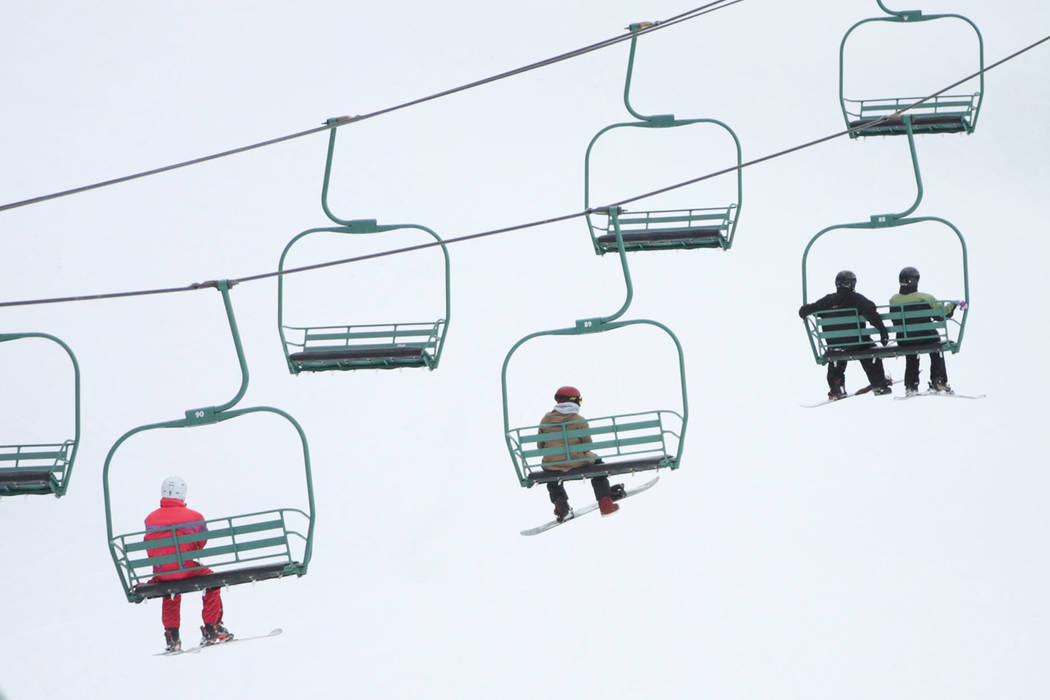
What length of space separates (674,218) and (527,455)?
5.29ft

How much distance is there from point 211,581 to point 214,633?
861 millimetres

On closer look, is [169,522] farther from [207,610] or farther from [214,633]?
[214,633]

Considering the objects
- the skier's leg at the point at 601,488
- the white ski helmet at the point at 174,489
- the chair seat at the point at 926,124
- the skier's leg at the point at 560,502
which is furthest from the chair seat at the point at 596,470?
the chair seat at the point at 926,124

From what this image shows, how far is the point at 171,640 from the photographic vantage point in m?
7.05

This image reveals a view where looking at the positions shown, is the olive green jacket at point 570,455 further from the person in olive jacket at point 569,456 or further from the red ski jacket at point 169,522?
the red ski jacket at point 169,522

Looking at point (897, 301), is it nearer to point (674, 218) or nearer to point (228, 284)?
point (674, 218)

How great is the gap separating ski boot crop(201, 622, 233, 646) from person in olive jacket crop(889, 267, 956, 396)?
372 cm

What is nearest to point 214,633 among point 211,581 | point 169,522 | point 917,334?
point 169,522

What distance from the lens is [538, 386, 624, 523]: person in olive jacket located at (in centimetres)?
685

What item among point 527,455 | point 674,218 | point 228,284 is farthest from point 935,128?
point 228,284

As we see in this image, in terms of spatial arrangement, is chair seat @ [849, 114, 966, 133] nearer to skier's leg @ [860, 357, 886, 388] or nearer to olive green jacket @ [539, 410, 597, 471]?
skier's leg @ [860, 357, 886, 388]

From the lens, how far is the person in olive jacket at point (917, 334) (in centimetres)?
777

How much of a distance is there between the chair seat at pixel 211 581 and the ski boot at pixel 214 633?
0.69m

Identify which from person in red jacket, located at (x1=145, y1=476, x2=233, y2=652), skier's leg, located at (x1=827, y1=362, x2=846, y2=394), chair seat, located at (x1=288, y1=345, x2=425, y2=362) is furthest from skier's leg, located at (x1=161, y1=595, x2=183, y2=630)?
skier's leg, located at (x1=827, y1=362, x2=846, y2=394)
